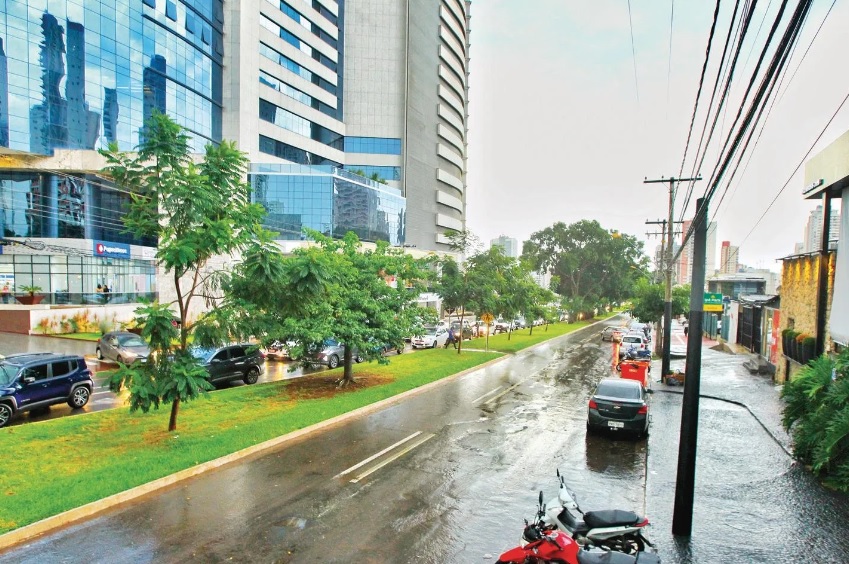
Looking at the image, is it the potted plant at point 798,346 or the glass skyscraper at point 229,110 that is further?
the glass skyscraper at point 229,110

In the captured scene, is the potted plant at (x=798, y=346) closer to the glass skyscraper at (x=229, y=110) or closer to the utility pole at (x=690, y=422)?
the utility pole at (x=690, y=422)

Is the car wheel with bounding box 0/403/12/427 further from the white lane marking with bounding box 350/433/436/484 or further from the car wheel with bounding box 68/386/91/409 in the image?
the white lane marking with bounding box 350/433/436/484

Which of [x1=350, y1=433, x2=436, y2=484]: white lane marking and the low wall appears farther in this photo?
the low wall

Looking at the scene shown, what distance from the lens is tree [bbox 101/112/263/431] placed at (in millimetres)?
11367

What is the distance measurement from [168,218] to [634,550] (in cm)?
1141

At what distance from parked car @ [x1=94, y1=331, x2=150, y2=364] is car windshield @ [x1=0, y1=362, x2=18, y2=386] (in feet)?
28.1

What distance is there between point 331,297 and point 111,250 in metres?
33.6

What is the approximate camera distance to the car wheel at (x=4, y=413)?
13469 millimetres

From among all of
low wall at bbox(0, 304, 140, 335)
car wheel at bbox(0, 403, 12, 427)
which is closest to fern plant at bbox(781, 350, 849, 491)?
car wheel at bbox(0, 403, 12, 427)

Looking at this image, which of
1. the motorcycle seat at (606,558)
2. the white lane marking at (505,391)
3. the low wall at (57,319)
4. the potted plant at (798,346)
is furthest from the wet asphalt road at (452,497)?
the low wall at (57,319)

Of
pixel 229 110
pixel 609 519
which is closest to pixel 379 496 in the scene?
pixel 609 519

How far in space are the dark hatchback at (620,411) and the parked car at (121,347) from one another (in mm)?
19094

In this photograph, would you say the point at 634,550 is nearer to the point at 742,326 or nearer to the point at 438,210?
the point at 742,326

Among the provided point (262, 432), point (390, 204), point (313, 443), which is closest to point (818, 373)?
point (313, 443)
